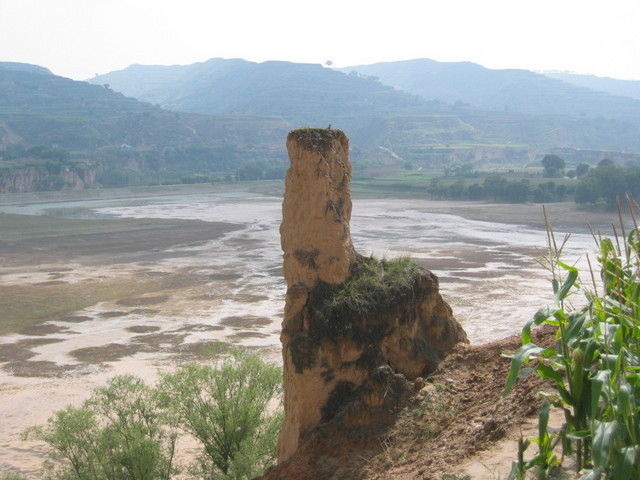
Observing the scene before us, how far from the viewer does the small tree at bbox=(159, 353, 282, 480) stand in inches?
484

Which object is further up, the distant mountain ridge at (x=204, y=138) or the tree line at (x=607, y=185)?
the distant mountain ridge at (x=204, y=138)

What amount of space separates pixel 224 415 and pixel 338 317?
438 cm

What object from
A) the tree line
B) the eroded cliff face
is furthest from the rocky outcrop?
the eroded cliff face

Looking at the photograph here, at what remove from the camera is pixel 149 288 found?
123 feet

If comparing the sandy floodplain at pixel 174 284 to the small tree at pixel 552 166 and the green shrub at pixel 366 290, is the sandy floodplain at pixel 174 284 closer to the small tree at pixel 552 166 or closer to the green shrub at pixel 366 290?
the green shrub at pixel 366 290

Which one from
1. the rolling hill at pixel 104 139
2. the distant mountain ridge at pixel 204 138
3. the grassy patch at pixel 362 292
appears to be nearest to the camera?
the grassy patch at pixel 362 292

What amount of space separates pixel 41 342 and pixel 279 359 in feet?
32.7

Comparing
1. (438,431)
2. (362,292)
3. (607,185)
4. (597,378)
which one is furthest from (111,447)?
(607,185)

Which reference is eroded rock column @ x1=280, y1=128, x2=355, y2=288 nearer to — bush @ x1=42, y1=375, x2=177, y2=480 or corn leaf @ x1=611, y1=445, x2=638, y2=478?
bush @ x1=42, y1=375, x2=177, y2=480

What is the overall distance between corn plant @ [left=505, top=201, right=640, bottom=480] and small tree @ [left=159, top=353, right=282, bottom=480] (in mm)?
7098

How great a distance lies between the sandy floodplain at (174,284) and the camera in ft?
76.5

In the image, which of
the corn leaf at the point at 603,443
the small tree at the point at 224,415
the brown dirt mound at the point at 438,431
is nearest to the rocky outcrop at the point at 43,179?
the small tree at the point at 224,415

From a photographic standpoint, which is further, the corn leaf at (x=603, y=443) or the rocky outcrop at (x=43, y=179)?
the rocky outcrop at (x=43, y=179)

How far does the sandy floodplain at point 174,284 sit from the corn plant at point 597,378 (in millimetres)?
1274
